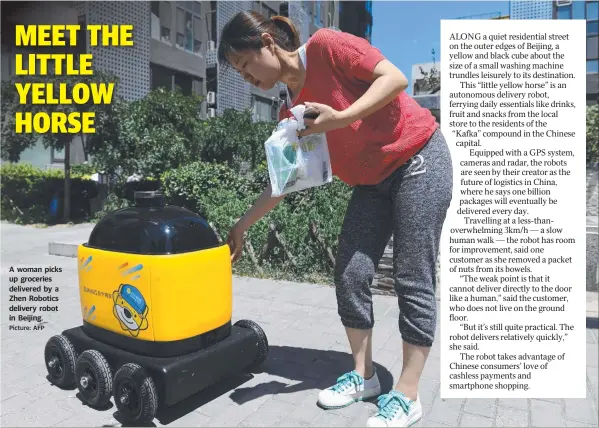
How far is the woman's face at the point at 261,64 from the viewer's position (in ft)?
6.19

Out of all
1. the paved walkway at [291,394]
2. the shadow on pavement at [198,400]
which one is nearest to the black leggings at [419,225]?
the paved walkway at [291,394]

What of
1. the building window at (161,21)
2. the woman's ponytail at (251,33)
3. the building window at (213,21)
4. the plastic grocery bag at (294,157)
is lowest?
the plastic grocery bag at (294,157)

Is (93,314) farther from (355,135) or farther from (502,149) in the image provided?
(502,149)

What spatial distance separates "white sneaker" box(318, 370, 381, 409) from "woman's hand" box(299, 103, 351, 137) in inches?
47.2

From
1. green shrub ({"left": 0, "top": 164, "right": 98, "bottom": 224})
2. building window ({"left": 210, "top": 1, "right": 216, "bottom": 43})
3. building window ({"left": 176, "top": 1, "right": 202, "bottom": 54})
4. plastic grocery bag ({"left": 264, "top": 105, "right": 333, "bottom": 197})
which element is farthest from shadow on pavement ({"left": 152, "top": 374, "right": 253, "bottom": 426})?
building window ({"left": 210, "top": 1, "right": 216, "bottom": 43})

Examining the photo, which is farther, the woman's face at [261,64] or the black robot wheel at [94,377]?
the black robot wheel at [94,377]

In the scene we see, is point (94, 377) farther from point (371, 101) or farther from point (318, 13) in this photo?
point (318, 13)

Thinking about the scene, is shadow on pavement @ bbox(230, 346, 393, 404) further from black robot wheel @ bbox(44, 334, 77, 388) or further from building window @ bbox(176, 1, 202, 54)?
building window @ bbox(176, 1, 202, 54)

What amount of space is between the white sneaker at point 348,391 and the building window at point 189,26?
1657 centimetres

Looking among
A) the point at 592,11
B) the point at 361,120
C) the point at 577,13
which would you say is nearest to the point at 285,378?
the point at 361,120

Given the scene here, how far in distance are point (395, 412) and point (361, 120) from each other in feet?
3.98

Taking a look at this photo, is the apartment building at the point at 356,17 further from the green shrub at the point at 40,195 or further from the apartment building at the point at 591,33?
the green shrub at the point at 40,195

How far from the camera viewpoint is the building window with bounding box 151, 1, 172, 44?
15.4 meters

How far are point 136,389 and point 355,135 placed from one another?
139 cm
